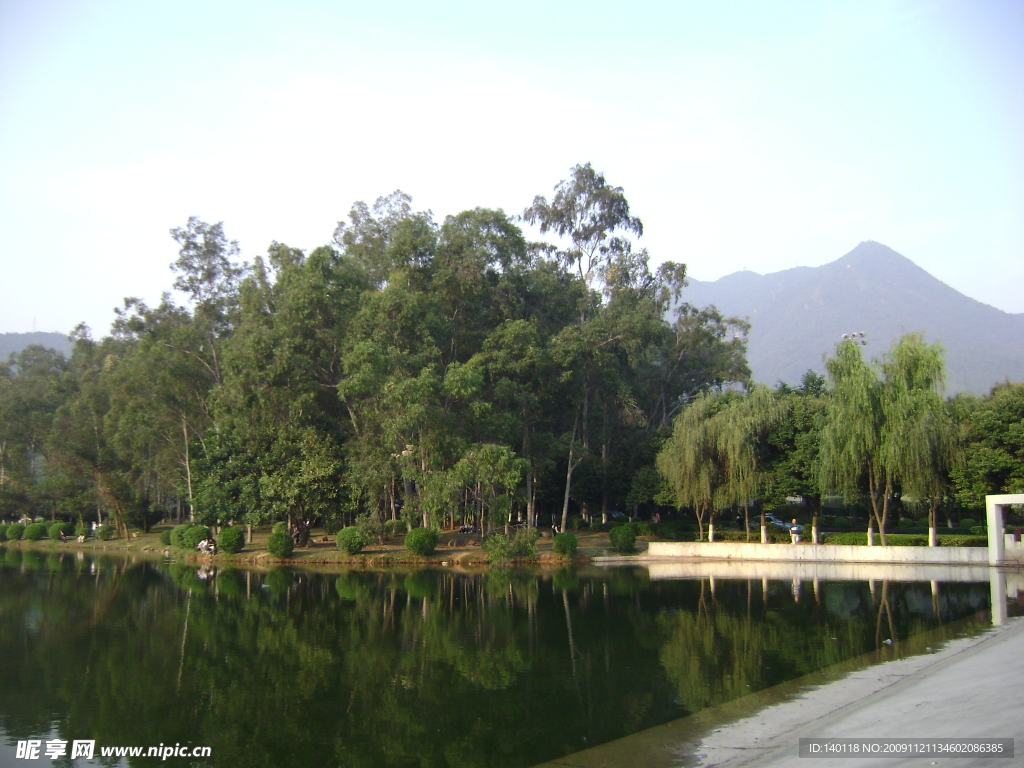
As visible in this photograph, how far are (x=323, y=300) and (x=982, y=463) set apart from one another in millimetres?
28167

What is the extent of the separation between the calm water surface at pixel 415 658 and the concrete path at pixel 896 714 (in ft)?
3.90

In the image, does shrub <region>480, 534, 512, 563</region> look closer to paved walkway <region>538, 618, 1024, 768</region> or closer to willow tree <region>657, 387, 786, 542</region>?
willow tree <region>657, 387, 786, 542</region>

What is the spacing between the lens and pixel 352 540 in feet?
113

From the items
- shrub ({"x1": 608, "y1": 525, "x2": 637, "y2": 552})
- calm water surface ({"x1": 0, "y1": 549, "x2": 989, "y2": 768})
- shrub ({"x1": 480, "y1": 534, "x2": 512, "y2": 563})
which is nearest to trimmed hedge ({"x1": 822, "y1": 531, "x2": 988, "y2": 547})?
calm water surface ({"x1": 0, "y1": 549, "x2": 989, "y2": 768})

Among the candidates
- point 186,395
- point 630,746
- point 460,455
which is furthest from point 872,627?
point 186,395

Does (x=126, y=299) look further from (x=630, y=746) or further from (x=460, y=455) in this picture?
(x=630, y=746)

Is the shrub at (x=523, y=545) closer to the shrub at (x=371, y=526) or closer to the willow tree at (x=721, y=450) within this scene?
the shrub at (x=371, y=526)

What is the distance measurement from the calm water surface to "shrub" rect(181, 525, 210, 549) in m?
11.3

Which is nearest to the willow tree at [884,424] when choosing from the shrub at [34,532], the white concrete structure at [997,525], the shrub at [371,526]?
the white concrete structure at [997,525]

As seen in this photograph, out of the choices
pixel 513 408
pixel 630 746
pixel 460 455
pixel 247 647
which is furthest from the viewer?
pixel 513 408

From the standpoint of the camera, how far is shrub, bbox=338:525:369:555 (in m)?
34.4

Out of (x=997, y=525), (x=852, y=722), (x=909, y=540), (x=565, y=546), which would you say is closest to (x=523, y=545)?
(x=565, y=546)

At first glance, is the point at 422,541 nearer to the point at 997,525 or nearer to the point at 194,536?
the point at 194,536

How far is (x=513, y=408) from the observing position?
4006 centimetres
